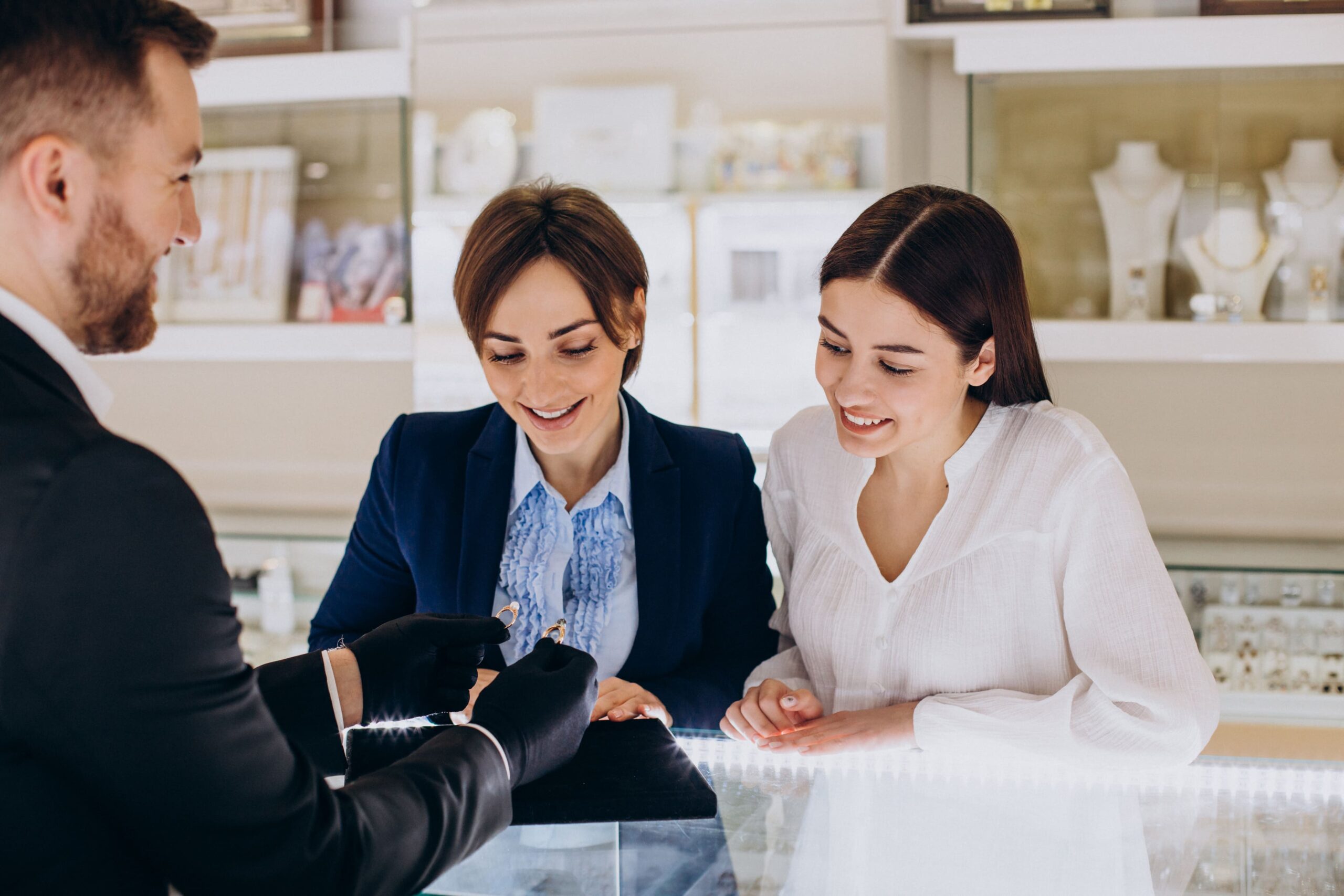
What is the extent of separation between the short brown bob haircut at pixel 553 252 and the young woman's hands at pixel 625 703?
521 mm

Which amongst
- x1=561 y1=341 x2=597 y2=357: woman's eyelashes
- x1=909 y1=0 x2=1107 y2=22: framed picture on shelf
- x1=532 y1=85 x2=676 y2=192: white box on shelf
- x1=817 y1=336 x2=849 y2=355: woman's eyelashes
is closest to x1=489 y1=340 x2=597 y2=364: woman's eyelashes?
x1=561 y1=341 x2=597 y2=357: woman's eyelashes

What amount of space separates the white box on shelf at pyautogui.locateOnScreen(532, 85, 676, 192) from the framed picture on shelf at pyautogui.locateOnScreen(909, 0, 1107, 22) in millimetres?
638

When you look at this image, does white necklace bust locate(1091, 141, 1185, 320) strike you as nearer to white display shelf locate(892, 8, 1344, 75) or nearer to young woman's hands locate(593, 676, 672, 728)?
white display shelf locate(892, 8, 1344, 75)

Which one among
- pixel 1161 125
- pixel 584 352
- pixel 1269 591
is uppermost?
pixel 1161 125

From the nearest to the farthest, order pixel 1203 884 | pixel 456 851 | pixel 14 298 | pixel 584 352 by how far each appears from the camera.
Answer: pixel 14 298 < pixel 456 851 < pixel 1203 884 < pixel 584 352

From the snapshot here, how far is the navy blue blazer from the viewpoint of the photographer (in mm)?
1766

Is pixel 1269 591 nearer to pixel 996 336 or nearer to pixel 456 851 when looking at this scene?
pixel 996 336

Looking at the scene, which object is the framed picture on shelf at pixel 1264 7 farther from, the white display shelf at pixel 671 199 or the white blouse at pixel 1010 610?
the white blouse at pixel 1010 610

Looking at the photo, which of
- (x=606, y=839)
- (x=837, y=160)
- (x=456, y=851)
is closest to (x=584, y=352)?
(x=606, y=839)

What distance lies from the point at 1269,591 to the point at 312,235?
106 inches

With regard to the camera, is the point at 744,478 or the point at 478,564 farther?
the point at 744,478

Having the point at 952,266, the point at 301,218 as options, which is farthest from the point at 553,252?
the point at 301,218

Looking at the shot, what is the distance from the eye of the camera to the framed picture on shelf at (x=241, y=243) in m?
3.22

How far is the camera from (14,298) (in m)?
0.81
